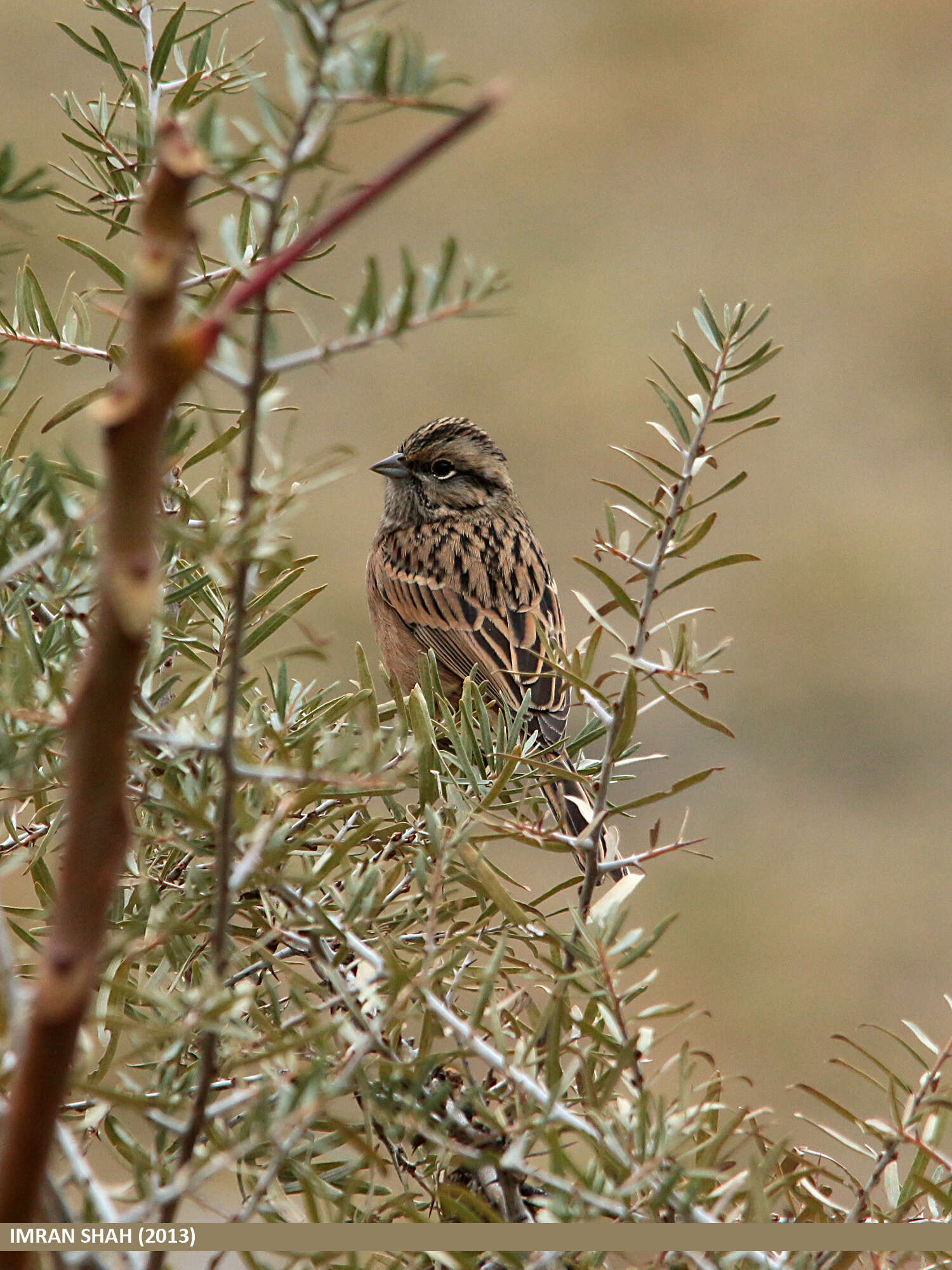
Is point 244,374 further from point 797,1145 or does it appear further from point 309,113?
point 797,1145

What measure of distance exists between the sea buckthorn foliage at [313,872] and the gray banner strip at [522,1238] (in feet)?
0.05

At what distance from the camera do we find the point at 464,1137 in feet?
3.04

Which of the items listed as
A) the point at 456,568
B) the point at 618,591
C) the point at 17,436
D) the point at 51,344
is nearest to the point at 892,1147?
the point at 618,591

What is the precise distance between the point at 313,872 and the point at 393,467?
3786 mm

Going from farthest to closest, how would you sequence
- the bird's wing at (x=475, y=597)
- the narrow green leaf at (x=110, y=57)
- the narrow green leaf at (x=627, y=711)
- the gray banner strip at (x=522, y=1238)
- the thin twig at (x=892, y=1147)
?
the bird's wing at (x=475, y=597), the narrow green leaf at (x=110, y=57), the narrow green leaf at (x=627, y=711), the thin twig at (x=892, y=1147), the gray banner strip at (x=522, y=1238)

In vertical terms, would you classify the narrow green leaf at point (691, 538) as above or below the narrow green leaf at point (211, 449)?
below

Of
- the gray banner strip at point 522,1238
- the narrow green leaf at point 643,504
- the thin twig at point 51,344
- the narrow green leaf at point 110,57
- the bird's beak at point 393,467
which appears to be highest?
the narrow green leaf at point 110,57

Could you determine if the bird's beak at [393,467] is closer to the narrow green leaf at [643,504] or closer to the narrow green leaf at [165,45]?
the narrow green leaf at [165,45]

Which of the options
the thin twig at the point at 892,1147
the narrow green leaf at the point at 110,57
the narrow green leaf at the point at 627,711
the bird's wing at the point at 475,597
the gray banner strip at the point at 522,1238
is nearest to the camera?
the gray banner strip at the point at 522,1238

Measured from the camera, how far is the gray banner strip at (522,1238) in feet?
2.38

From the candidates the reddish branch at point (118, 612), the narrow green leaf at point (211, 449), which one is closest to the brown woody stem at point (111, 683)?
the reddish branch at point (118, 612)

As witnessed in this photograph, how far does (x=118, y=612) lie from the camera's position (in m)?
0.46

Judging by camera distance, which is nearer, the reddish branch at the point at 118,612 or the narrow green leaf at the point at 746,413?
the reddish branch at the point at 118,612

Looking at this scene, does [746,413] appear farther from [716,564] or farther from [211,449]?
[211,449]
